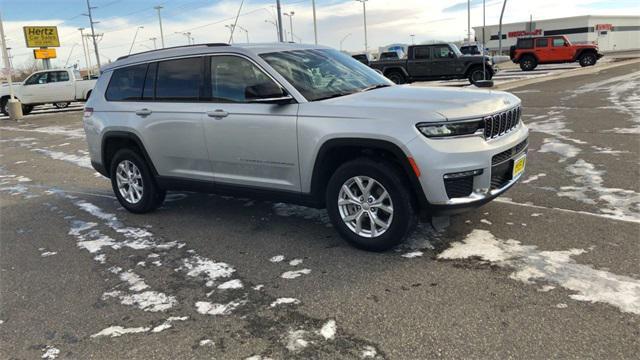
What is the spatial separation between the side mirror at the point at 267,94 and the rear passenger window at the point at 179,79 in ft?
3.24

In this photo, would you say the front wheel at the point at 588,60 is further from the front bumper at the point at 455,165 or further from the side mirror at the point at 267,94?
the side mirror at the point at 267,94

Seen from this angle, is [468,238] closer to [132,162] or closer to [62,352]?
[62,352]

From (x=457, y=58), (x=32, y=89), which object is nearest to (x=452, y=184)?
(x=457, y=58)

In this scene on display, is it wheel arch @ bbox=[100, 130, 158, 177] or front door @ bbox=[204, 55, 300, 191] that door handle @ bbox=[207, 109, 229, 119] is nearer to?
front door @ bbox=[204, 55, 300, 191]

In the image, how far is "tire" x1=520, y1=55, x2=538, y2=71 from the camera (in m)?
32.8

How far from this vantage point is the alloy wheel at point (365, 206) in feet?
13.8

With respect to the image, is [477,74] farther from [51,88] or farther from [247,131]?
[247,131]

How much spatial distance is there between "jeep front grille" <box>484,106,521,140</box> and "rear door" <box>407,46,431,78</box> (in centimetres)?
1941

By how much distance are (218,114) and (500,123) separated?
2545mm

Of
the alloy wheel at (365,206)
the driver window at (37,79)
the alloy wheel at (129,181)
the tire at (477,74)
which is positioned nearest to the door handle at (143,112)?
the alloy wheel at (129,181)

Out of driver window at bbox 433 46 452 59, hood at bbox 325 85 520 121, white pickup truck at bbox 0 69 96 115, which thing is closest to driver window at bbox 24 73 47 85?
white pickup truck at bbox 0 69 96 115

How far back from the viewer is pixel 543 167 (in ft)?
23.1

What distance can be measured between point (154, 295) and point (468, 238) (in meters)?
2.65

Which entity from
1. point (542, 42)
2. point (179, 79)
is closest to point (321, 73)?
point (179, 79)
